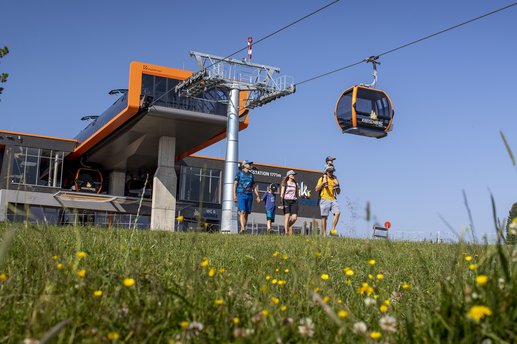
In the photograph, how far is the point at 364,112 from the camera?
74.7 ft

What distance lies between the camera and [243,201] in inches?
674

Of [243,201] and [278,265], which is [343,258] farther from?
[243,201]

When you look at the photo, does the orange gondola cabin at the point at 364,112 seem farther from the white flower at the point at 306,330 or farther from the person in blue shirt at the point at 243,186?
the white flower at the point at 306,330

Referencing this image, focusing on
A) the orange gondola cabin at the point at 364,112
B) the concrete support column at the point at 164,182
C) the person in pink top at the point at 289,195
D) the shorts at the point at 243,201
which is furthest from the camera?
the concrete support column at the point at 164,182

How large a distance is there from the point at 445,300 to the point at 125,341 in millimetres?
1126

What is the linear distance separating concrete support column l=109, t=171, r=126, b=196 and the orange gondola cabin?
28.8 metres

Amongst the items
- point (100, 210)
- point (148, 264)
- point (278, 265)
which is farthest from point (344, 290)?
point (100, 210)

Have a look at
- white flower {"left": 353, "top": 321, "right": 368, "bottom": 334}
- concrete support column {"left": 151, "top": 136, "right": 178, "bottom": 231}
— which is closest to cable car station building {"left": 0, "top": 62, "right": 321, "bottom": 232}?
concrete support column {"left": 151, "top": 136, "right": 178, "bottom": 231}

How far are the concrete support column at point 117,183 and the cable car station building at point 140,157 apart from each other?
8 centimetres

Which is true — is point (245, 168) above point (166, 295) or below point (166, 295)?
above

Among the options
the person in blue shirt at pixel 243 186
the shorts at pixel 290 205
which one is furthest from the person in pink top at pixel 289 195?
the person in blue shirt at pixel 243 186

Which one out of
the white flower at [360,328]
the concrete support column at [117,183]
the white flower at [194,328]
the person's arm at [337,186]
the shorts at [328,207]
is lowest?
the white flower at [194,328]

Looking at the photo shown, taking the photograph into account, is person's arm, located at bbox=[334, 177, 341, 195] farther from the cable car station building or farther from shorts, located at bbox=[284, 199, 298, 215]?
the cable car station building

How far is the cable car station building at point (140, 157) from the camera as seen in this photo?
3098 cm
